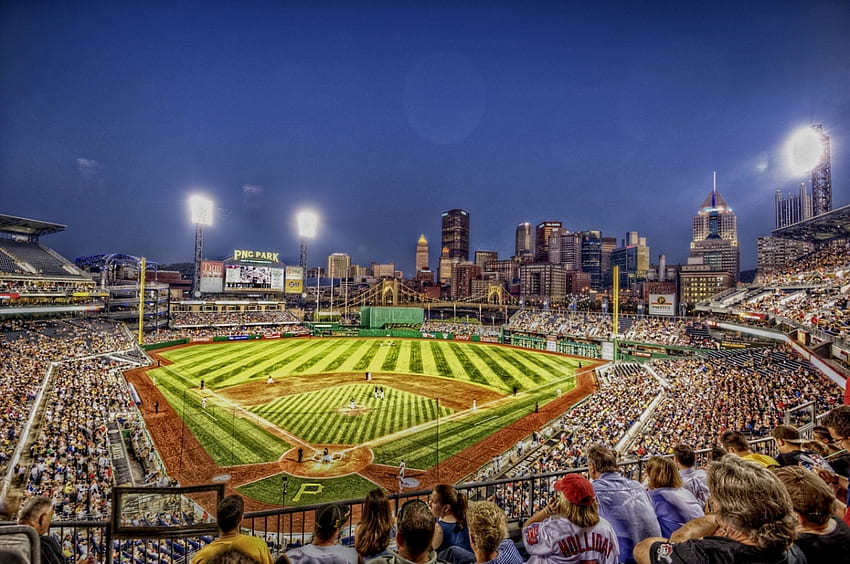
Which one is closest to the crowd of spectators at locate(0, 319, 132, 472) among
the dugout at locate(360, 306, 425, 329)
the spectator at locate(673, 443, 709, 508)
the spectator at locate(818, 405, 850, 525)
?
the spectator at locate(673, 443, 709, 508)

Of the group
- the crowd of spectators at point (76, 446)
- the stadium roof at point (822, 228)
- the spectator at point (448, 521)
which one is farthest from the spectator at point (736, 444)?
the stadium roof at point (822, 228)

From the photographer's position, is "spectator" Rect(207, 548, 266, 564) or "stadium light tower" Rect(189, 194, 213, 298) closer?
"spectator" Rect(207, 548, 266, 564)

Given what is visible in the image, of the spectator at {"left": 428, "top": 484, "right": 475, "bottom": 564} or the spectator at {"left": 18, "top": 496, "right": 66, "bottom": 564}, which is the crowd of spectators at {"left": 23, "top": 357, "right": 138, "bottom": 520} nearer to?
the spectator at {"left": 18, "top": 496, "right": 66, "bottom": 564}

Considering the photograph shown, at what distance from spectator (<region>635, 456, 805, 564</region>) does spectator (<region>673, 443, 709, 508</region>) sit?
2370 mm

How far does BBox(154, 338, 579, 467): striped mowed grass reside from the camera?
63.6 ft

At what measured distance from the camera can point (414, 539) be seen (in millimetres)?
2650

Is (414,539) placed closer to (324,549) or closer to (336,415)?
(324,549)

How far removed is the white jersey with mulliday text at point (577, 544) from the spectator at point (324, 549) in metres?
1.55

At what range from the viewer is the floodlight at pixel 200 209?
6099cm

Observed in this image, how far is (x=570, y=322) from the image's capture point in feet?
170

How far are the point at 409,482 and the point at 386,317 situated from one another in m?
51.4

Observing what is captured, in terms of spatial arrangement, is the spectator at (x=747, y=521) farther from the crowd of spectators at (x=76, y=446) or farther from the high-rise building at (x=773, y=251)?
the high-rise building at (x=773, y=251)

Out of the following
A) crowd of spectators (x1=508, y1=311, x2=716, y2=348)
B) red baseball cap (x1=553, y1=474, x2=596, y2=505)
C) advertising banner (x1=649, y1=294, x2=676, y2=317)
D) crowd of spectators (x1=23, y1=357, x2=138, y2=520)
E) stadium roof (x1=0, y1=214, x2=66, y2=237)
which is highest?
stadium roof (x1=0, y1=214, x2=66, y2=237)

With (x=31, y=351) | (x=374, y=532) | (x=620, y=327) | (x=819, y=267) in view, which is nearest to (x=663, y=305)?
(x=620, y=327)
